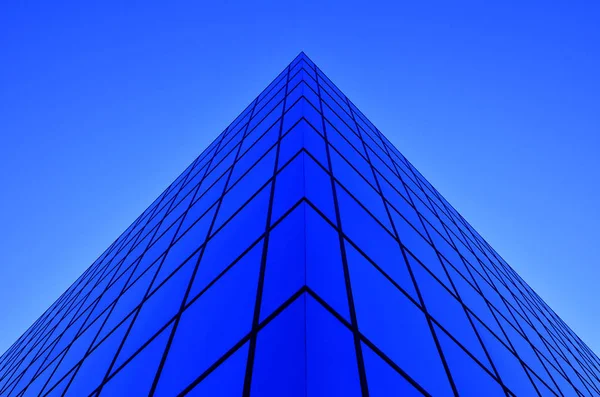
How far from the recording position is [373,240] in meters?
6.38

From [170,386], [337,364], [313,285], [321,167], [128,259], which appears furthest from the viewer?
[128,259]

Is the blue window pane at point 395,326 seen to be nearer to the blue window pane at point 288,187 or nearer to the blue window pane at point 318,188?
the blue window pane at point 318,188

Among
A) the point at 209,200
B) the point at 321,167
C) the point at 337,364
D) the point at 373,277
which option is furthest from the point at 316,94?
the point at 337,364

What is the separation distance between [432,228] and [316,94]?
16.0ft

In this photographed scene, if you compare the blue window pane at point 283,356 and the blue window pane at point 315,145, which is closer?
the blue window pane at point 283,356

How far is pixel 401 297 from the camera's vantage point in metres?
5.71

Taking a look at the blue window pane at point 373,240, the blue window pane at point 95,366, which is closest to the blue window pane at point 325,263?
the blue window pane at point 373,240

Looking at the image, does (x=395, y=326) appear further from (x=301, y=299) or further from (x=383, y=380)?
(x=301, y=299)

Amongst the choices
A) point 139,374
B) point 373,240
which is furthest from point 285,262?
point 139,374

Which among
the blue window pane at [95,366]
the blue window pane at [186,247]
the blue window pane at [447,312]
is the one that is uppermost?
the blue window pane at [186,247]

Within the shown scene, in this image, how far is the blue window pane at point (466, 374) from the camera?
5.39 metres

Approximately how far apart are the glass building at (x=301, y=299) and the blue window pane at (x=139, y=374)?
0.03 metres

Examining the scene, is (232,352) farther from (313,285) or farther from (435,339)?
(435,339)

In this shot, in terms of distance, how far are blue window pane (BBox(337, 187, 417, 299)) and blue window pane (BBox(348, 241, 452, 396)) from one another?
0.36 meters
